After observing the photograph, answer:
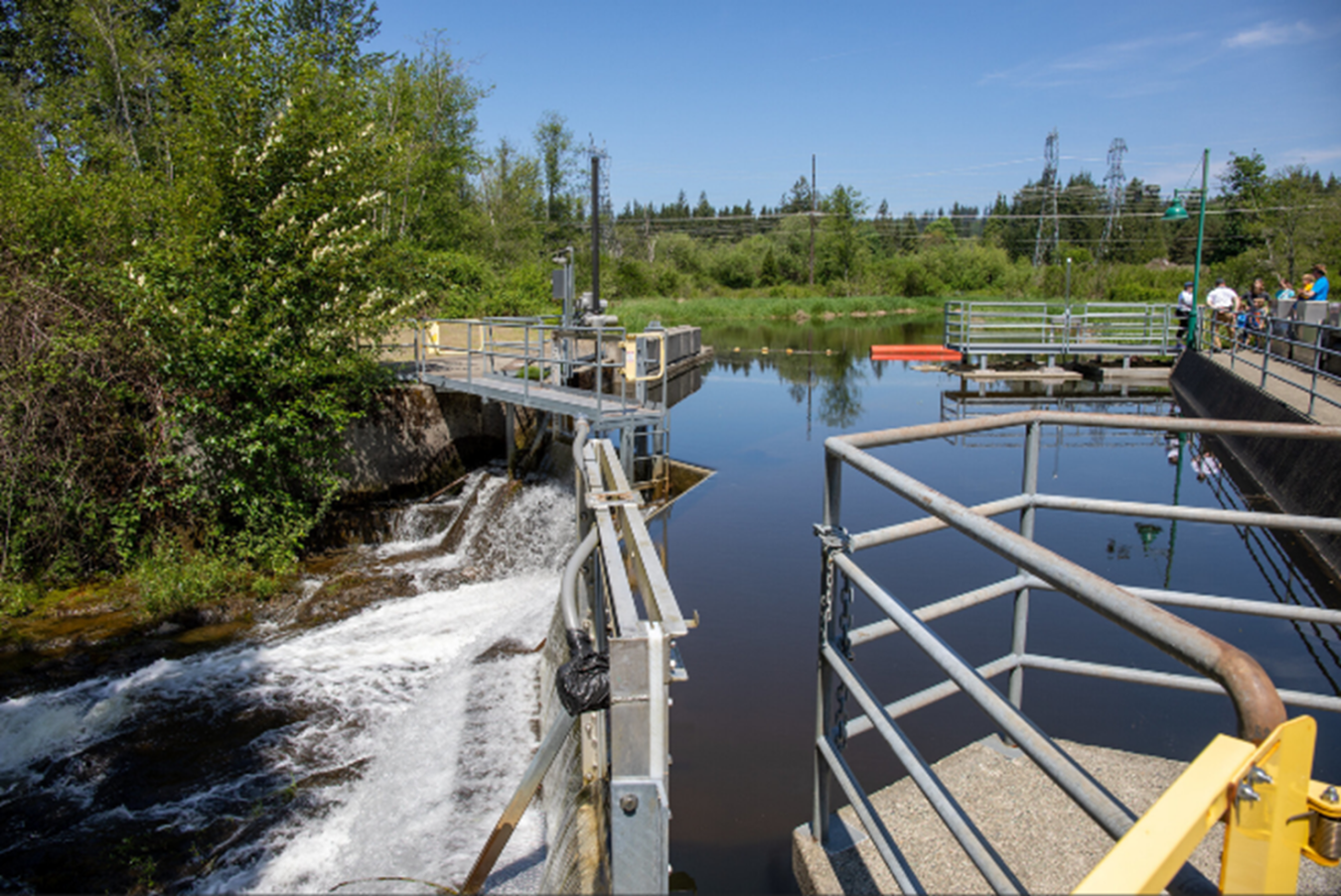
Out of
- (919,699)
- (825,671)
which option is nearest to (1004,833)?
(919,699)

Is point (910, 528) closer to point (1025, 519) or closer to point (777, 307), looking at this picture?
point (1025, 519)

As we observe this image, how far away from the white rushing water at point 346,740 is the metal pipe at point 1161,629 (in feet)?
12.4

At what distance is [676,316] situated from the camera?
44.6 m

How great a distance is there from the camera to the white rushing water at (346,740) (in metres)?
4.96

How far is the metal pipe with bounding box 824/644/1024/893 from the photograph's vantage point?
1638 millimetres

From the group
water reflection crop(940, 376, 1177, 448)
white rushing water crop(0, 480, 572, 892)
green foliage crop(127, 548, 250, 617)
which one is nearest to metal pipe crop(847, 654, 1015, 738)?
white rushing water crop(0, 480, 572, 892)

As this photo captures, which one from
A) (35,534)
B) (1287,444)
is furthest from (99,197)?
(1287,444)

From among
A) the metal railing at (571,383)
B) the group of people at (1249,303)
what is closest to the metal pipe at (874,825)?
the metal railing at (571,383)

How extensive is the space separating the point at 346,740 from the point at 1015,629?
5.11 meters

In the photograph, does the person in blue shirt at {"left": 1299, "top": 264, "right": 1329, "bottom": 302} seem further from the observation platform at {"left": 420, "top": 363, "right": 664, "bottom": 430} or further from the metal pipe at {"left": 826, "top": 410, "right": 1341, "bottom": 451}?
the metal pipe at {"left": 826, "top": 410, "right": 1341, "bottom": 451}

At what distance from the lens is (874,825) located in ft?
7.57

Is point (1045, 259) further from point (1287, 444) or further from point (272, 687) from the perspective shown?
point (272, 687)

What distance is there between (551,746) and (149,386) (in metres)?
9.54

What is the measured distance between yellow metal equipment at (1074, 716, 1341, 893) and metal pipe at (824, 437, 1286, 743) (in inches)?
1.2
